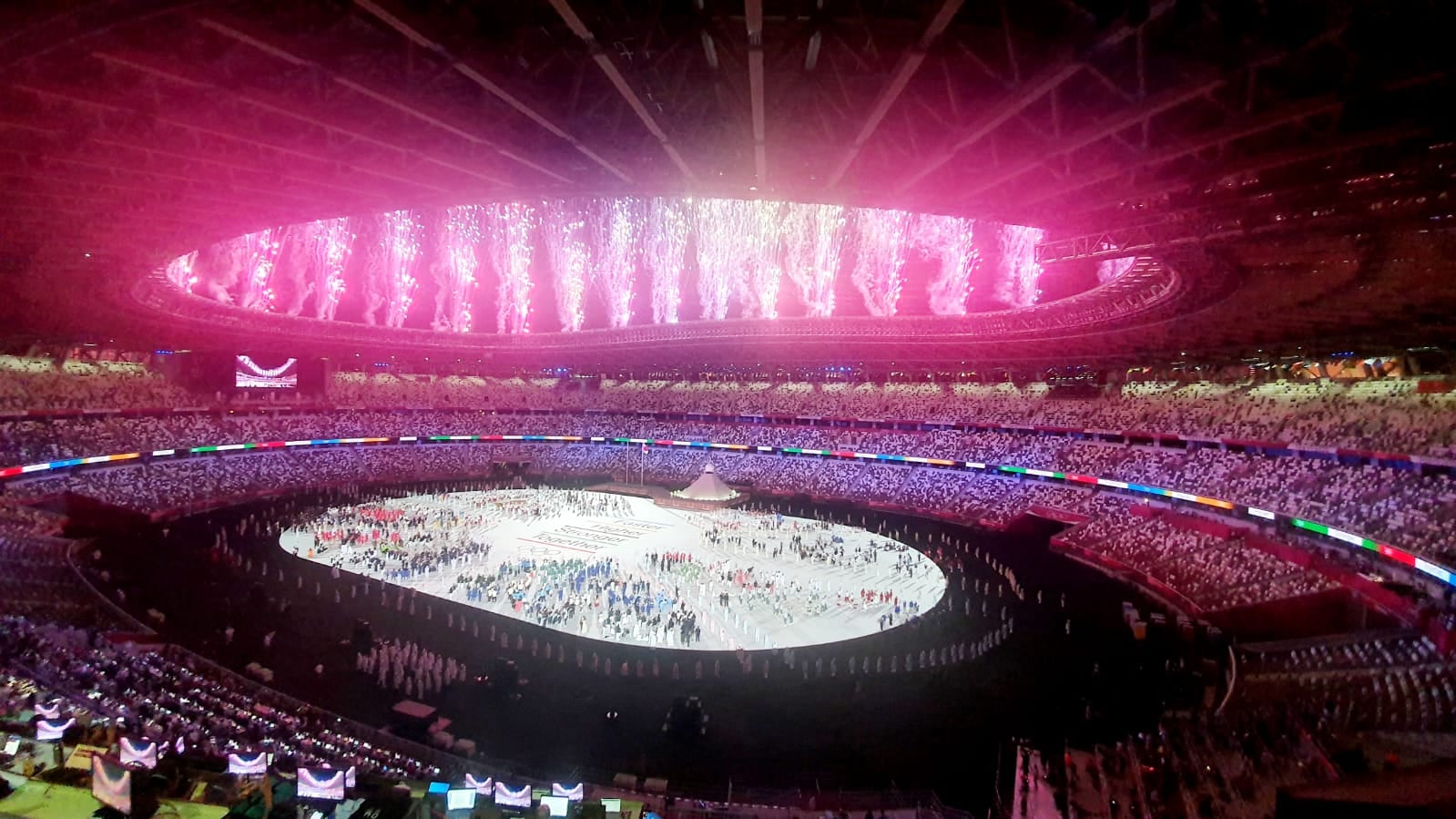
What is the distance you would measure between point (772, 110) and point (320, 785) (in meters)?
9.86

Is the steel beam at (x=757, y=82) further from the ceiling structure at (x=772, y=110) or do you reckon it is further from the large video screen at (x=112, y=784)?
the large video screen at (x=112, y=784)

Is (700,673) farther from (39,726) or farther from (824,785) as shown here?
(39,726)

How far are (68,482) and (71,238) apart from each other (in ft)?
92.3

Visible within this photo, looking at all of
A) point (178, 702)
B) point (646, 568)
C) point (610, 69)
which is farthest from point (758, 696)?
point (610, 69)

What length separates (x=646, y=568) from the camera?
31.6m

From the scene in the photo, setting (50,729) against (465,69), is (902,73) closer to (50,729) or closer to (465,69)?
(465,69)

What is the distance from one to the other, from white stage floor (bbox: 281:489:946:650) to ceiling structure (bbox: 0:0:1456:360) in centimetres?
1555

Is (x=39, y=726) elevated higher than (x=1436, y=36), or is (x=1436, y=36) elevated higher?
(x=1436, y=36)

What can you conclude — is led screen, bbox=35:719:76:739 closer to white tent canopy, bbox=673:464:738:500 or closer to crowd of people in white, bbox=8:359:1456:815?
crowd of people in white, bbox=8:359:1456:815

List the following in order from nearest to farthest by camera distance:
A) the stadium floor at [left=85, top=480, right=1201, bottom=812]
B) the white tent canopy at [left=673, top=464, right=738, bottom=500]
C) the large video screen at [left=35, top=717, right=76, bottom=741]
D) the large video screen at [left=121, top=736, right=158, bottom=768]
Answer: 1. the large video screen at [left=121, top=736, right=158, bottom=768]
2. the large video screen at [left=35, top=717, right=76, bottom=741]
3. the stadium floor at [left=85, top=480, right=1201, bottom=812]
4. the white tent canopy at [left=673, top=464, right=738, bottom=500]

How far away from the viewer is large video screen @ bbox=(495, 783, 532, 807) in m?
9.77

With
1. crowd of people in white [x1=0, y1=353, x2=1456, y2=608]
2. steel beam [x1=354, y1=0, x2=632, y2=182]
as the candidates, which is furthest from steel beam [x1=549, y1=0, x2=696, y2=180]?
crowd of people in white [x1=0, y1=353, x2=1456, y2=608]

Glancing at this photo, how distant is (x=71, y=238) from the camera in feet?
55.7

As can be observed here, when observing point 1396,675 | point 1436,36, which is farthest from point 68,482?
point 1396,675
